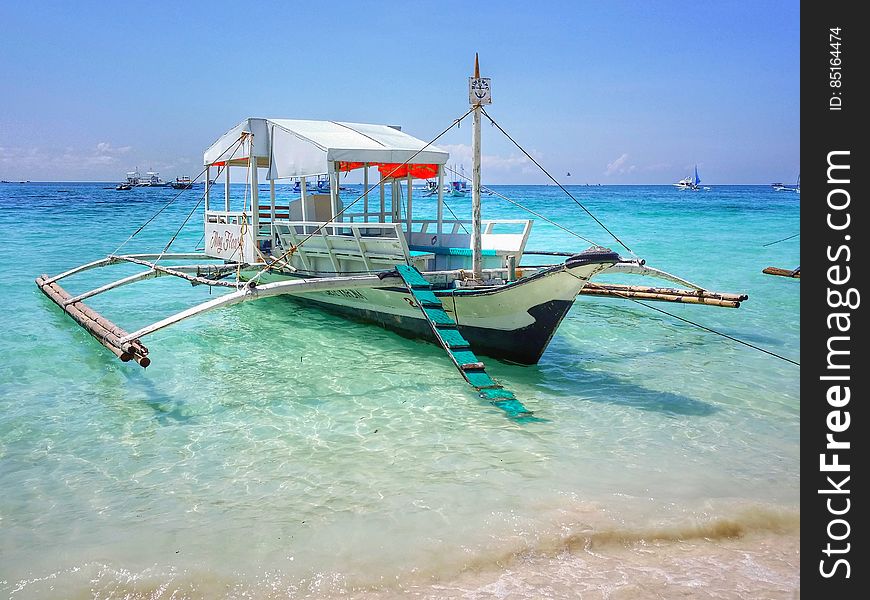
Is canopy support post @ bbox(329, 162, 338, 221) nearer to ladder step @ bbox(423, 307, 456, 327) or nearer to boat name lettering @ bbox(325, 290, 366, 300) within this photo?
boat name lettering @ bbox(325, 290, 366, 300)

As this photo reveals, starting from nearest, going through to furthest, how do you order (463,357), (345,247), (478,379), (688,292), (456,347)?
(478,379), (463,357), (456,347), (345,247), (688,292)

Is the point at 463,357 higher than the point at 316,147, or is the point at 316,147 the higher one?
the point at 316,147

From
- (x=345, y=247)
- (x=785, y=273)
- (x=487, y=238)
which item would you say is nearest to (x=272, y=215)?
(x=345, y=247)

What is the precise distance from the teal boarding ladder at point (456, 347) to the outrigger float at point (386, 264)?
0.06 feet

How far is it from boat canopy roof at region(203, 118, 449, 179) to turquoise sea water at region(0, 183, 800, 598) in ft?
9.75

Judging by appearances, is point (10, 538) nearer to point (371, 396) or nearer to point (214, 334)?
point (371, 396)

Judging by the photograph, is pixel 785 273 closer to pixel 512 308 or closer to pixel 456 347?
pixel 512 308

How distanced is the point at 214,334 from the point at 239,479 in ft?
21.7

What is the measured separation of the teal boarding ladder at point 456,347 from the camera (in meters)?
7.61

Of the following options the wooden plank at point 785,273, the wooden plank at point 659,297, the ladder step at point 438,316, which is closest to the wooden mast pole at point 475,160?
the ladder step at point 438,316

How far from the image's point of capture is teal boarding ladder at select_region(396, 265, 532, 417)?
25.0 feet

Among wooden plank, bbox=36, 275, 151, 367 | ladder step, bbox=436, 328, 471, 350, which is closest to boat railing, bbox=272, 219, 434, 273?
ladder step, bbox=436, 328, 471, 350

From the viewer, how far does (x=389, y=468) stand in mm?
6344

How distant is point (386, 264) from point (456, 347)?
8.38ft
